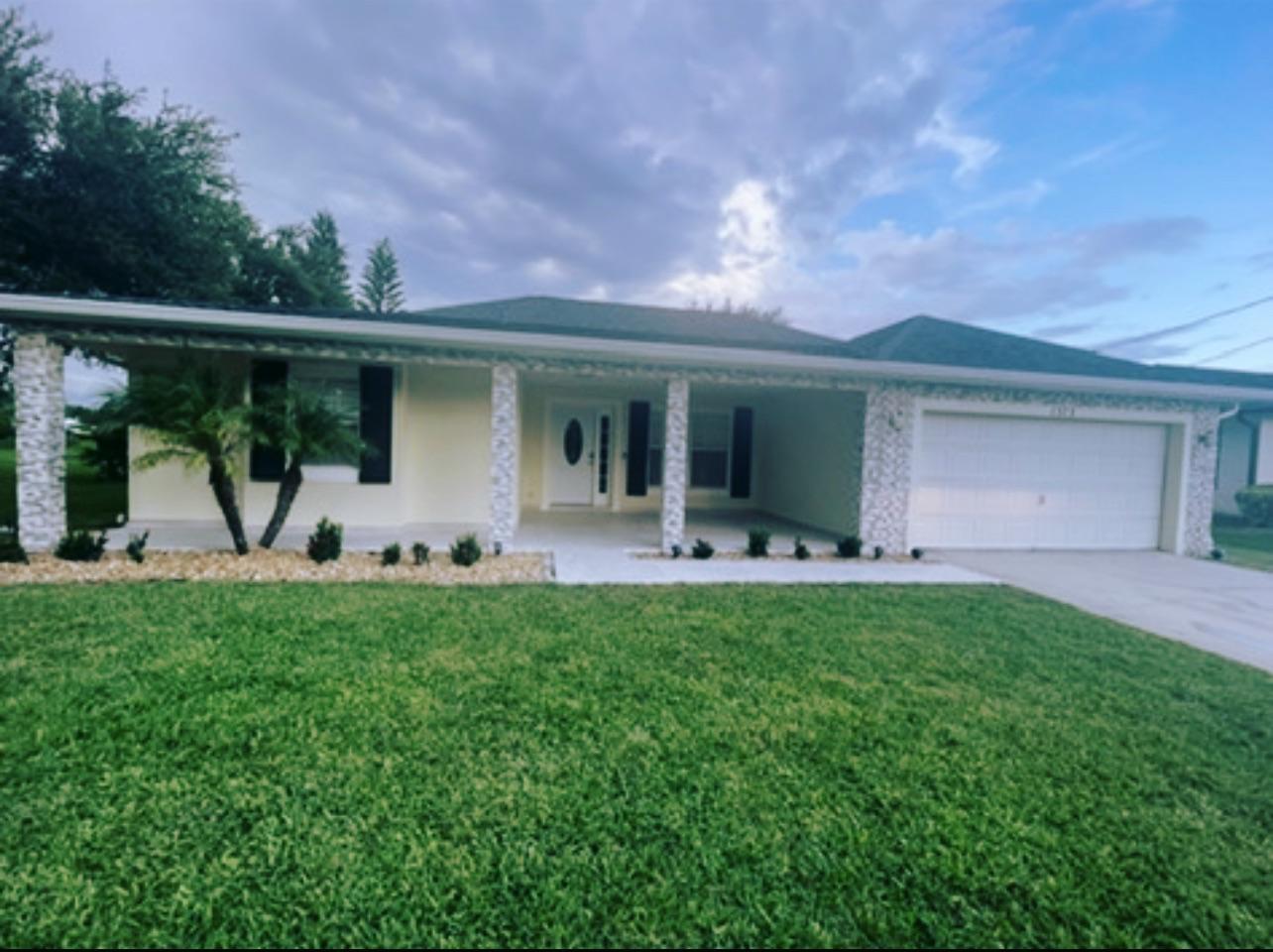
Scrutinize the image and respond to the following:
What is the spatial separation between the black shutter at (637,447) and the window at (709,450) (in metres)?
1.17

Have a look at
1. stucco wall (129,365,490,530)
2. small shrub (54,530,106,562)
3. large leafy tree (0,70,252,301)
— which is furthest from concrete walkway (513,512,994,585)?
large leafy tree (0,70,252,301)

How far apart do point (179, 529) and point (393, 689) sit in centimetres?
712

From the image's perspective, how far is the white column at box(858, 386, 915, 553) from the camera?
882cm

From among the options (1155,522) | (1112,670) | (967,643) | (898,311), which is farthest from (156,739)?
(898,311)

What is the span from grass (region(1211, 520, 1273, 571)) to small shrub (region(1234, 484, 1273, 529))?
0.18 meters

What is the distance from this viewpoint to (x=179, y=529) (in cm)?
833

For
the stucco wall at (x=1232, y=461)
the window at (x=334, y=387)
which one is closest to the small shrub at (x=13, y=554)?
the window at (x=334, y=387)

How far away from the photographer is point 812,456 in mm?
10938

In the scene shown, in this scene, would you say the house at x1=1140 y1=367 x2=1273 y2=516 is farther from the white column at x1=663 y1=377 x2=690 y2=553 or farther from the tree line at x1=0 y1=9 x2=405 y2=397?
the tree line at x1=0 y1=9 x2=405 y2=397

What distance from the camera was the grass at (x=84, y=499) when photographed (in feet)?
28.9

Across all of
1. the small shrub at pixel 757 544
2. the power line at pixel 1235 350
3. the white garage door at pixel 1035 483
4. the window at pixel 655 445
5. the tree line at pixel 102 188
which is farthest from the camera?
the power line at pixel 1235 350

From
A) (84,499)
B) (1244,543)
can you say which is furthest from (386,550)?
(1244,543)

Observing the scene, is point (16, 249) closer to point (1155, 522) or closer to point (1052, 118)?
point (1052, 118)

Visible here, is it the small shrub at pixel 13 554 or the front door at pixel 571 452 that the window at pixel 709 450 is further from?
the small shrub at pixel 13 554
